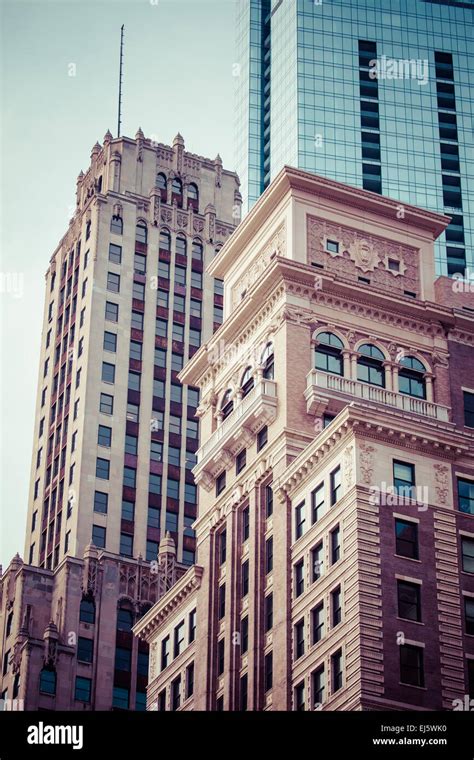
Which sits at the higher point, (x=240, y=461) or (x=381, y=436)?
(x=240, y=461)

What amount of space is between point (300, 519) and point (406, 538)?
7609mm

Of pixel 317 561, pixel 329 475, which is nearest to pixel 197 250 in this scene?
pixel 329 475

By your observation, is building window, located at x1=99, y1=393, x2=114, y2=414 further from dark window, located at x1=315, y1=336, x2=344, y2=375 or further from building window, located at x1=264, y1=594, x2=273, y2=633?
building window, located at x1=264, y1=594, x2=273, y2=633

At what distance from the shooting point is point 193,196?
497 ft

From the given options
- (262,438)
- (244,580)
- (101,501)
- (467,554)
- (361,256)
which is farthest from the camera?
(101,501)

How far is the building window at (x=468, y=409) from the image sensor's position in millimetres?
91875

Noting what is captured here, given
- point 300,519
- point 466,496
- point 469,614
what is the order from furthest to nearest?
point 300,519
point 466,496
point 469,614

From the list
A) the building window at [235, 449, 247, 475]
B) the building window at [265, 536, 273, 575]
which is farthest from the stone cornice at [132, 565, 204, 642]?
the building window at [265, 536, 273, 575]

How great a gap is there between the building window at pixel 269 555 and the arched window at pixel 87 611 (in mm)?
36516

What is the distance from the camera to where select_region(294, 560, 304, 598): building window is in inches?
3123

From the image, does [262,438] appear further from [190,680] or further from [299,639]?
[299,639]
